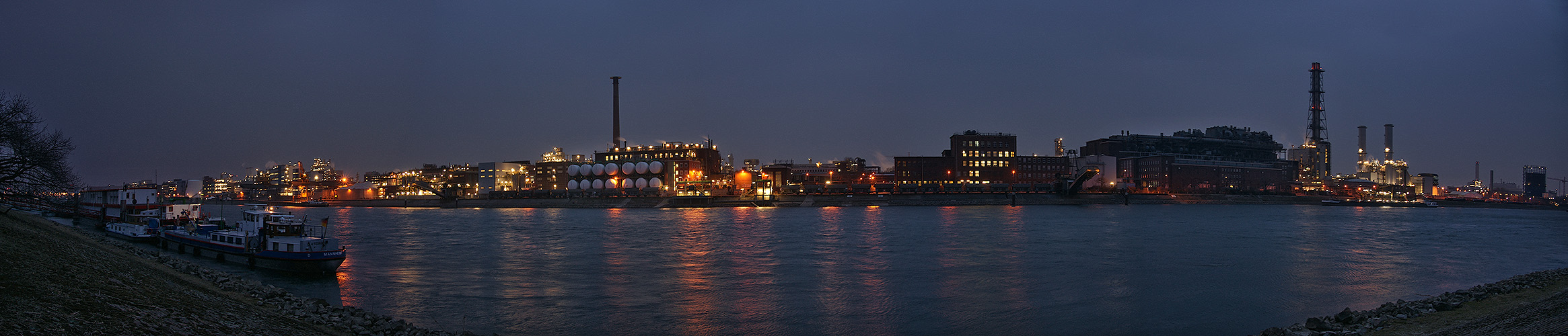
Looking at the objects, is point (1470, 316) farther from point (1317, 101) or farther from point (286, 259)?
point (1317, 101)

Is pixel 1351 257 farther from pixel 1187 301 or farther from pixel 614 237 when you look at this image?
pixel 614 237

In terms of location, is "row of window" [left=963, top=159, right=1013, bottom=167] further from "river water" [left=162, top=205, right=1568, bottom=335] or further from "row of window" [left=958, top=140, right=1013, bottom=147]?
"river water" [left=162, top=205, right=1568, bottom=335]

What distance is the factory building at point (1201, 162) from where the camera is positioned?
120m

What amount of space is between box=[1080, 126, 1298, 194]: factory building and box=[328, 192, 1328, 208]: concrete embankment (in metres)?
9.90

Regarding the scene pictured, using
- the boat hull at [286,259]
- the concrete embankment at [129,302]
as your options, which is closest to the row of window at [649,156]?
the boat hull at [286,259]

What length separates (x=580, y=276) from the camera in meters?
24.0

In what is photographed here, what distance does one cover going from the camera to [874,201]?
95000 mm

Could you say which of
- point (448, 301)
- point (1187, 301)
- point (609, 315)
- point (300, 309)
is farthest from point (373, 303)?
point (1187, 301)

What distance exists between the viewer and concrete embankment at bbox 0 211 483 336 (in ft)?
26.7

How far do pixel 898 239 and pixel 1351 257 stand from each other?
2043cm

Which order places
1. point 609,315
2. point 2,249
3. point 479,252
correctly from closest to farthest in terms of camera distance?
point 2,249 → point 609,315 → point 479,252

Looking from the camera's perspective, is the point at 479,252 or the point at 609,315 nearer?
the point at 609,315

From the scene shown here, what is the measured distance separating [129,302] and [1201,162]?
143828mm

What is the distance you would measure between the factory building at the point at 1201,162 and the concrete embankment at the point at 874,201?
990cm
